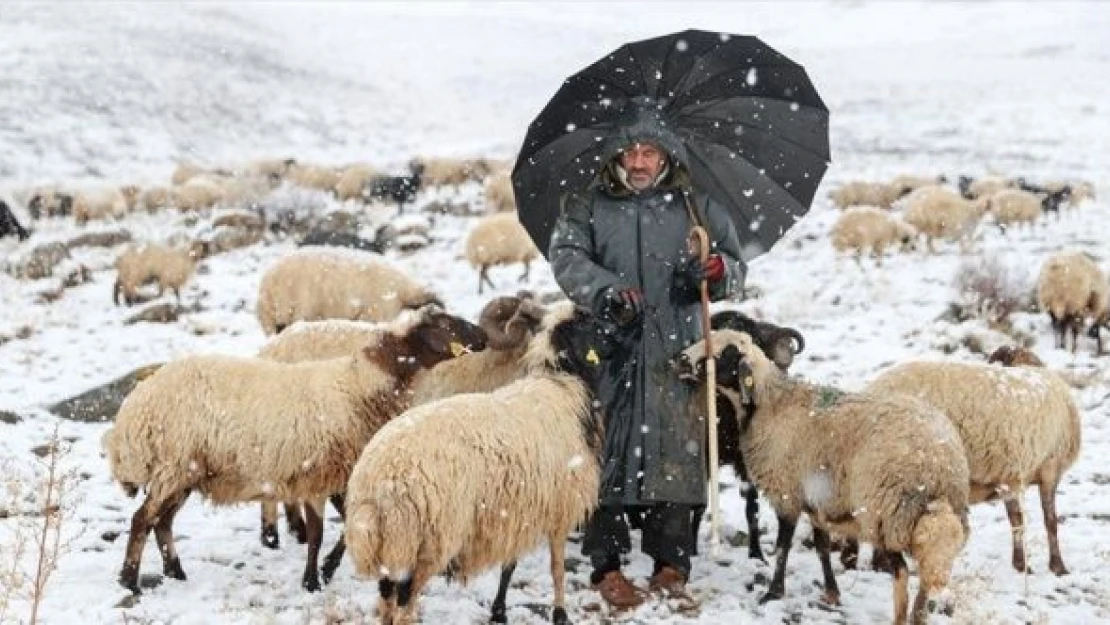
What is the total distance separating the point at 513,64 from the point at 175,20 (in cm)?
2414

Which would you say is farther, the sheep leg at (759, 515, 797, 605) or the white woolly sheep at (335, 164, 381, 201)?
the white woolly sheep at (335, 164, 381, 201)

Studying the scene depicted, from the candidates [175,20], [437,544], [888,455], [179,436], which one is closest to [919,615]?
[888,455]

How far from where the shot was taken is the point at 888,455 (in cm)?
465

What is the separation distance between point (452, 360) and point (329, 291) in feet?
16.7

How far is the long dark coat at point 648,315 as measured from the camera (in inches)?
204

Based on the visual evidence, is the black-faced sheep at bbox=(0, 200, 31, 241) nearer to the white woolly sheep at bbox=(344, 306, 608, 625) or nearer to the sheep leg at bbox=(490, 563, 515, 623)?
the white woolly sheep at bbox=(344, 306, 608, 625)

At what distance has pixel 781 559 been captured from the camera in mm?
5367

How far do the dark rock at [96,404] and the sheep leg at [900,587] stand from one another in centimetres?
680

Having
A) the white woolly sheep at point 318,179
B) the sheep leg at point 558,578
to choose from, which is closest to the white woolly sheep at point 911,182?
the white woolly sheep at point 318,179

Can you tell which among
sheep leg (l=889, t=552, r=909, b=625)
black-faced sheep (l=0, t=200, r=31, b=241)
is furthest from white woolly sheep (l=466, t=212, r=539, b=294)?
sheep leg (l=889, t=552, r=909, b=625)

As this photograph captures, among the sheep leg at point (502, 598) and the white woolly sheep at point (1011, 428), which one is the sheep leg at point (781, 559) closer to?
the white woolly sheep at point (1011, 428)

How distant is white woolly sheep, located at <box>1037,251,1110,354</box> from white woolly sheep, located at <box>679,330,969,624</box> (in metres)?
7.30

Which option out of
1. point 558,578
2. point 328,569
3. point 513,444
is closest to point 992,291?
point 558,578

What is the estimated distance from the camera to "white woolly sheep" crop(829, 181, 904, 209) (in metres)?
25.5
